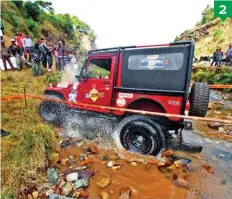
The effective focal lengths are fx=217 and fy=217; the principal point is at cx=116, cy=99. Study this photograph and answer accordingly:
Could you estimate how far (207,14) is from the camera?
31500 mm

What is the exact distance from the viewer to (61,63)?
12461mm

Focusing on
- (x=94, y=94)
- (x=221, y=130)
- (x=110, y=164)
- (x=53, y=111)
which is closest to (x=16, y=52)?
(x=53, y=111)

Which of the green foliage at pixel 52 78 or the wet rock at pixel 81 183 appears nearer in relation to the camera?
the wet rock at pixel 81 183

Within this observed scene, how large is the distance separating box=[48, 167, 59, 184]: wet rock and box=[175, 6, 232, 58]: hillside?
22.8 metres

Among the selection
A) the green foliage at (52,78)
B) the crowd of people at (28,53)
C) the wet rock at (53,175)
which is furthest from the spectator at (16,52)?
the wet rock at (53,175)

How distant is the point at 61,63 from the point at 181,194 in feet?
34.2

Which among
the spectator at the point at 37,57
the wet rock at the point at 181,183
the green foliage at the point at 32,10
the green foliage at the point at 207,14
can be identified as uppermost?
the green foliage at the point at 207,14

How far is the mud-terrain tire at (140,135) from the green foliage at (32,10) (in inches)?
682

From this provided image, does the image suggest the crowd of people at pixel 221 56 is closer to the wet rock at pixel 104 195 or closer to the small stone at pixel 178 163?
the small stone at pixel 178 163

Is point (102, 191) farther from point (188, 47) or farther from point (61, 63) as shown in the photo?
point (61, 63)

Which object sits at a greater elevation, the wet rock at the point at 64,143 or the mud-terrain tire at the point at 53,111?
the mud-terrain tire at the point at 53,111

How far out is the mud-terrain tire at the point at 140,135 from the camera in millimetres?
4738

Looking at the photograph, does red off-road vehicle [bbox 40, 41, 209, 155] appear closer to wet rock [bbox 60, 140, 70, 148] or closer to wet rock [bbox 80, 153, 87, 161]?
wet rock [bbox 80, 153, 87, 161]

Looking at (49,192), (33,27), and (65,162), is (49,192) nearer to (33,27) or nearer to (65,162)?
(65,162)
